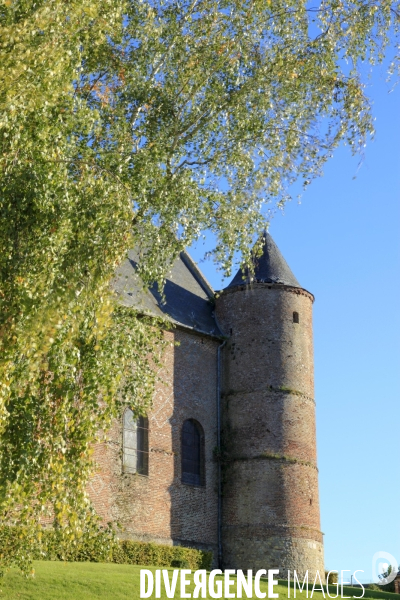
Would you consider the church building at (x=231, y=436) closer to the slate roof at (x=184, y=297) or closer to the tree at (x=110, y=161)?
the slate roof at (x=184, y=297)

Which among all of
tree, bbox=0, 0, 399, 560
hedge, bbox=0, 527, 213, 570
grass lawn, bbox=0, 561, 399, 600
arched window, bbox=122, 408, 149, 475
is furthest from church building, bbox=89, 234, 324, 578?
tree, bbox=0, 0, 399, 560

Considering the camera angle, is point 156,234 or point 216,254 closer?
point 156,234

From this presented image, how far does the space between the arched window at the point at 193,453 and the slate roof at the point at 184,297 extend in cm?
294

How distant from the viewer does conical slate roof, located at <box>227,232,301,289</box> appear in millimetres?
28031

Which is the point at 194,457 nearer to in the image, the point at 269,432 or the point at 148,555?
the point at 269,432

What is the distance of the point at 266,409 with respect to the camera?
87.6 feet

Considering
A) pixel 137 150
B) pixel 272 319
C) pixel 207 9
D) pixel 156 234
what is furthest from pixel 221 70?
pixel 272 319

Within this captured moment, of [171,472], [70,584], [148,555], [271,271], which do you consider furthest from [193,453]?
[70,584]

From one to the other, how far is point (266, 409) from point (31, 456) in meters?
16.7

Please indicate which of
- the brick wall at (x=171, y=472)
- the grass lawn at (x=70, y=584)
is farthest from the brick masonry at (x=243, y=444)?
the grass lawn at (x=70, y=584)

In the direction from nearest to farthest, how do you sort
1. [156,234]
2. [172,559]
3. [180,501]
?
[156,234] → [172,559] → [180,501]

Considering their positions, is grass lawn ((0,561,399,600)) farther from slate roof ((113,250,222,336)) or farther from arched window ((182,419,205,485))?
slate roof ((113,250,222,336))

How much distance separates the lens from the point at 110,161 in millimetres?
13258

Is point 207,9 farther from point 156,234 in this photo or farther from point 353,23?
point 156,234
